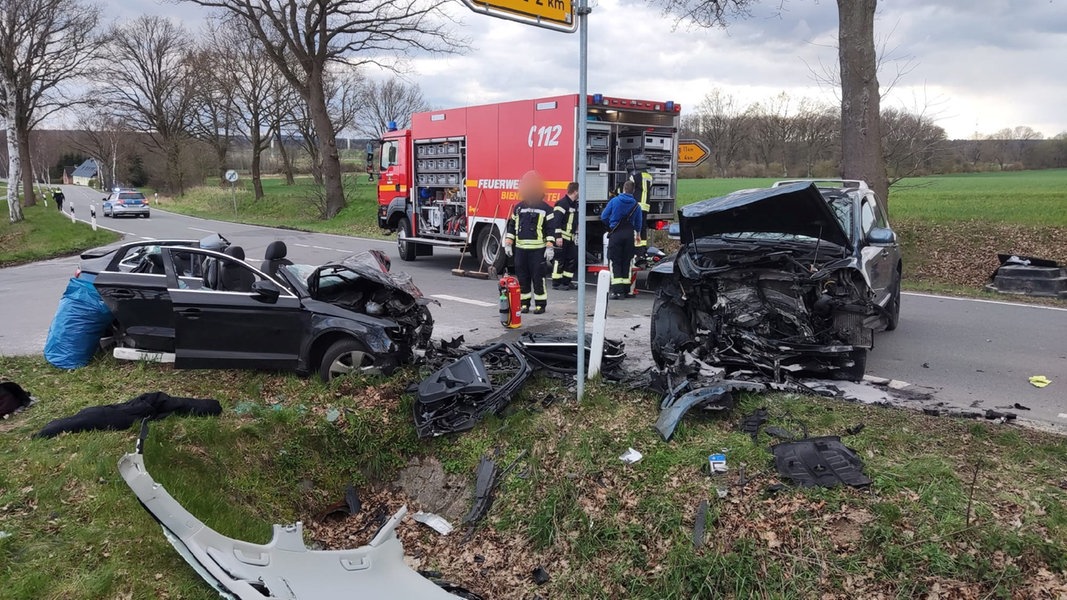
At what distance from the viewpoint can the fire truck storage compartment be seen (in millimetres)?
14523

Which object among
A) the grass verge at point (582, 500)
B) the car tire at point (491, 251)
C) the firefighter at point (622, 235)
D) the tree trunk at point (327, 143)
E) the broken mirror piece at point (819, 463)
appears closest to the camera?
the grass verge at point (582, 500)

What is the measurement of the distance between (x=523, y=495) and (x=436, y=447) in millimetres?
1044

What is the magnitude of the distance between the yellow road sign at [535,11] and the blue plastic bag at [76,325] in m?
5.04

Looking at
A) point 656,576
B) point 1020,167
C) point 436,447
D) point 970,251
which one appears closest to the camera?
point 656,576

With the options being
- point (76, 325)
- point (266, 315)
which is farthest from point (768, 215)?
point (76, 325)

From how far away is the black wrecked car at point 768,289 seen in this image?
5.71m

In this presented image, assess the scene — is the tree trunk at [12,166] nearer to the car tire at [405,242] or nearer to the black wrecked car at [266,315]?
the car tire at [405,242]

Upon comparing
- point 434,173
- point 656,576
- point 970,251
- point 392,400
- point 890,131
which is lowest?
point 656,576

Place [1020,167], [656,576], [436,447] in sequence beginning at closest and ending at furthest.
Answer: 1. [656,576]
2. [436,447]
3. [1020,167]

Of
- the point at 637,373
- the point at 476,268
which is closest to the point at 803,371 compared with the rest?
the point at 637,373

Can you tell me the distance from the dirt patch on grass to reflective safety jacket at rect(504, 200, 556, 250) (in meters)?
7.41

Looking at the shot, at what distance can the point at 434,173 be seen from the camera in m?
15.2

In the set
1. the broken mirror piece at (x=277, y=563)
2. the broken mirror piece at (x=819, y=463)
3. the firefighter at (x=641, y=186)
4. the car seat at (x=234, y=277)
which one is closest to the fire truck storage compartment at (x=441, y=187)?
the firefighter at (x=641, y=186)

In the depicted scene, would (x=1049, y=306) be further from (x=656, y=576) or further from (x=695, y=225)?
(x=656, y=576)
